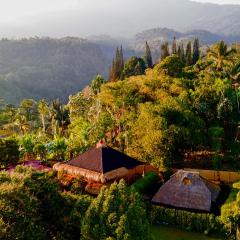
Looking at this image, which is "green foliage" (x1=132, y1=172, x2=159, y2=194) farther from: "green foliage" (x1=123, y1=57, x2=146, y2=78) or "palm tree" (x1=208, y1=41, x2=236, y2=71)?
"green foliage" (x1=123, y1=57, x2=146, y2=78)

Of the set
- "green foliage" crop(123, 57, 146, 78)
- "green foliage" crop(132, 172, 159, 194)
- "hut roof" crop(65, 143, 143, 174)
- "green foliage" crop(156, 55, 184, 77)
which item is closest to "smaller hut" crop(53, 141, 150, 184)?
"hut roof" crop(65, 143, 143, 174)

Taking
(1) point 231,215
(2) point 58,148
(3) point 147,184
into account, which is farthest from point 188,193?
(2) point 58,148

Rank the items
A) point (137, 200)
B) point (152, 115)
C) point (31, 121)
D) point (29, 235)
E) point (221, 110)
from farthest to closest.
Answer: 1. point (31, 121)
2. point (221, 110)
3. point (152, 115)
4. point (137, 200)
5. point (29, 235)

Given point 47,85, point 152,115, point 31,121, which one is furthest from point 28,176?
point 47,85

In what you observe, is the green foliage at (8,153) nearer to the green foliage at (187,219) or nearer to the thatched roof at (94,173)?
the thatched roof at (94,173)

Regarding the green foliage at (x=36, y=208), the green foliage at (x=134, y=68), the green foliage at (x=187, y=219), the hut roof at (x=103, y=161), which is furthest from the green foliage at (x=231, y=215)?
the green foliage at (x=134, y=68)

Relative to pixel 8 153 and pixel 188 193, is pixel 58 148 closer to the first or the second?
pixel 8 153

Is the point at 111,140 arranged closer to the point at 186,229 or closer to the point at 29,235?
the point at 186,229
